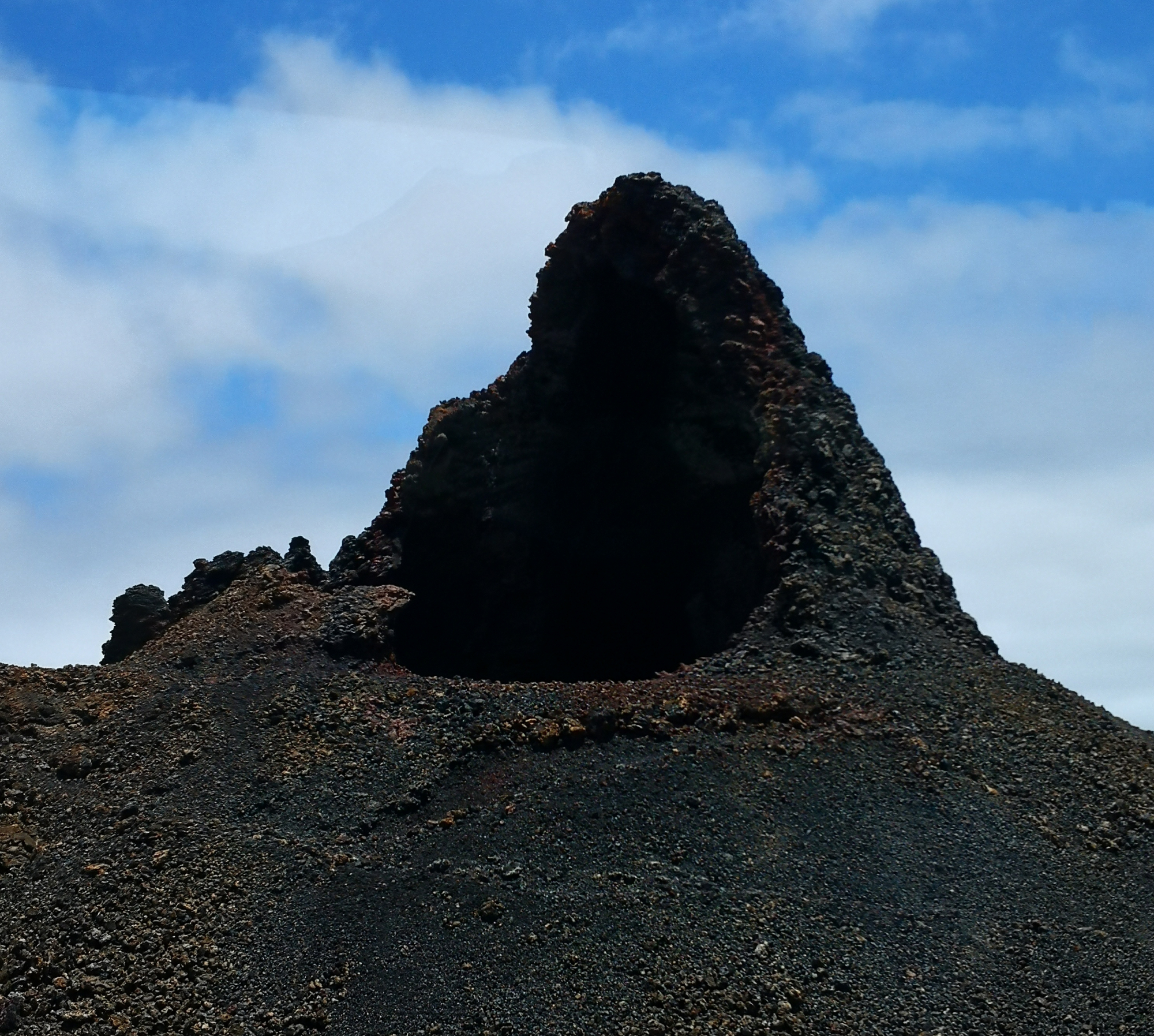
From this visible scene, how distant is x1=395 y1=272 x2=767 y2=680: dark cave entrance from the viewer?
117 ft

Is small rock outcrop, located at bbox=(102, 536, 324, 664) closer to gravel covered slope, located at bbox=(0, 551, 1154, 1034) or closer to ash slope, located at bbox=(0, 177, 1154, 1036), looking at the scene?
ash slope, located at bbox=(0, 177, 1154, 1036)

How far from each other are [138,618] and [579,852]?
55.1 feet

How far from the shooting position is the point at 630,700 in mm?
26469

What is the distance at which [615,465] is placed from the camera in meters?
37.0

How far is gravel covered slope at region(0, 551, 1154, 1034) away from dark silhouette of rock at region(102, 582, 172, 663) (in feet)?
19.5

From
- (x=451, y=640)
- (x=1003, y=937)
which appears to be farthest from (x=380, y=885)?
(x=451, y=640)

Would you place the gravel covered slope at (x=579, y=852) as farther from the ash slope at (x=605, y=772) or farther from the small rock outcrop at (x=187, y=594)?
the small rock outcrop at (x=187, y=594)

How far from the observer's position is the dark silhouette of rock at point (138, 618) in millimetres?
36594

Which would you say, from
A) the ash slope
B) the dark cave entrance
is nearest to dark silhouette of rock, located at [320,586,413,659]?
the ash slope

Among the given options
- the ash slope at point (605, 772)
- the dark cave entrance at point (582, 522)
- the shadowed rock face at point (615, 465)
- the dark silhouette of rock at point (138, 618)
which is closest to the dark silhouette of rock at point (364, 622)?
the ash slope at point (605, 772)

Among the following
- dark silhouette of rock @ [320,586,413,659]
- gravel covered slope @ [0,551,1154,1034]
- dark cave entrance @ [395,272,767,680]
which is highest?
dark cave entrance @ [395,272,767,680]

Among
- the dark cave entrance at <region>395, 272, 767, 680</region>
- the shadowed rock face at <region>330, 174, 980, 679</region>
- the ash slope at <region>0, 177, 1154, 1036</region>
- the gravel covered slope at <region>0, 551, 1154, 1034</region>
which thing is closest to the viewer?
the gravel covered slope at <region>0, 551, 1154, 1034</region>

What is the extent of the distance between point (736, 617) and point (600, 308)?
766cm

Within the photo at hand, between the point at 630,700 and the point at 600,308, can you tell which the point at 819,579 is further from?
the point at 600,308
